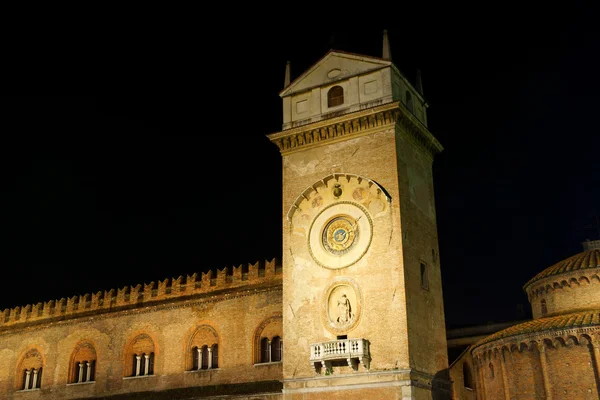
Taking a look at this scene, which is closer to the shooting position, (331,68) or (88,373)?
(331,68)

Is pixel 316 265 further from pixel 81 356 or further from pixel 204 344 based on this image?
pixel 81 356

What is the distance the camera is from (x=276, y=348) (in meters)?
31.2

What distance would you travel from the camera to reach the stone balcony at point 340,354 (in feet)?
81.9

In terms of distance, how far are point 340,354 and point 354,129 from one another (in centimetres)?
883

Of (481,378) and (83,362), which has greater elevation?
(83,362)

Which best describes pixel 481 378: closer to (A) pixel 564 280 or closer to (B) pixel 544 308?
(B) pixel 544 308

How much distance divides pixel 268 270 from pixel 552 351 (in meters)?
15.4

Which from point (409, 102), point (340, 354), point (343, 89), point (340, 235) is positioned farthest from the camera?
point (409, 102)

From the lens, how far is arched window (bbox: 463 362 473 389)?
137ft

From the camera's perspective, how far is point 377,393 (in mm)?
24594

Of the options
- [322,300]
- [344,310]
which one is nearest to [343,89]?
[322,300]

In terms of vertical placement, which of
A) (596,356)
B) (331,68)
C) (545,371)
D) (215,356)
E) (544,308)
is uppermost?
(331,68)

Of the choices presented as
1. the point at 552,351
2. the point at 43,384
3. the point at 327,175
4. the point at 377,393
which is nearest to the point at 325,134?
the point at 327,175

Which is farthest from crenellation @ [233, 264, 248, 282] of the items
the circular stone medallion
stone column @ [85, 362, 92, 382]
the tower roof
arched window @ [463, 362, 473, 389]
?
Result: arched window @ [463, 362, 473, 389]
